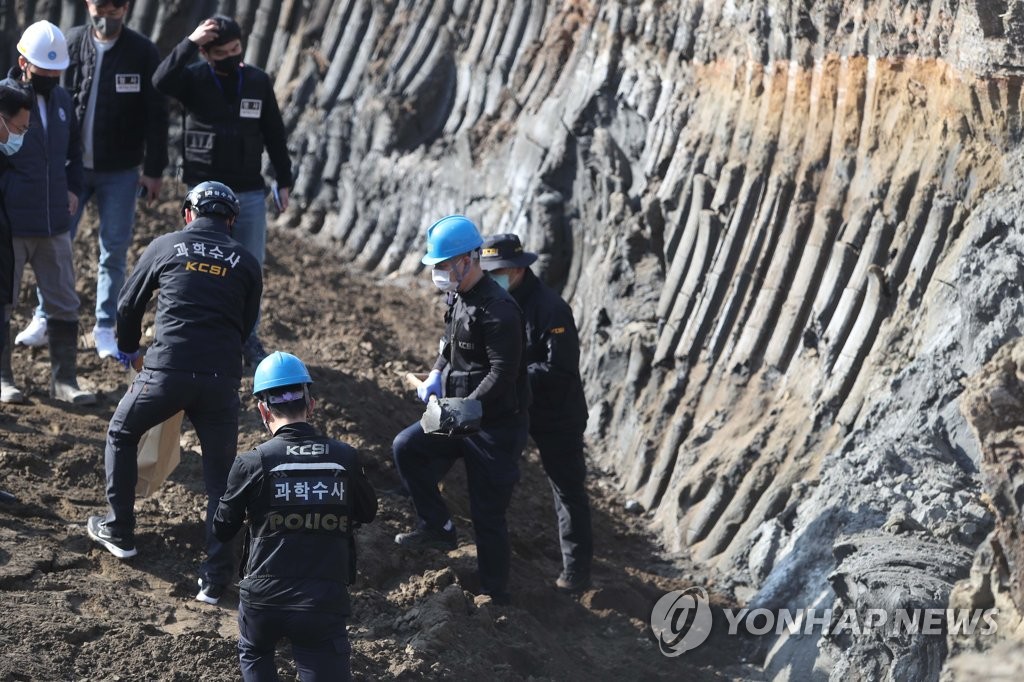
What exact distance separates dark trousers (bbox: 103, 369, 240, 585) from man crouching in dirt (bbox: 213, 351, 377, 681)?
1018 mm

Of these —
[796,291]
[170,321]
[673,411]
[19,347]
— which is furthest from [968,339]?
[19,347]

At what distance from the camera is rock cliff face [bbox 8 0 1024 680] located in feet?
22.7

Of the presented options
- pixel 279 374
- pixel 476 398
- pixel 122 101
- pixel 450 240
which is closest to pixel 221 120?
pixel 122 101

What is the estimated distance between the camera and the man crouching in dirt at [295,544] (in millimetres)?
4875

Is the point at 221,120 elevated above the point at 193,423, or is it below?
above

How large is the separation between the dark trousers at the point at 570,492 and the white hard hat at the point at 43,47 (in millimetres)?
3485

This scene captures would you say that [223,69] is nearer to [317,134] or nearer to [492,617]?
[492,617]

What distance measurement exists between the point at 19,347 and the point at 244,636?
429 cm

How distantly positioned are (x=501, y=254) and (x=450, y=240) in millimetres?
815

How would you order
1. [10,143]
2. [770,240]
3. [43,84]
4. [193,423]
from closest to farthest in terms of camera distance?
[193,423] < [10,143] < [43,84] < [770,240]

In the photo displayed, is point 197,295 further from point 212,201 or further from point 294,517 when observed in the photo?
point 294,517

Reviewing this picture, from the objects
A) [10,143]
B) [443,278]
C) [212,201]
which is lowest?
[443,278]

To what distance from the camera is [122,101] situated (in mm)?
7969

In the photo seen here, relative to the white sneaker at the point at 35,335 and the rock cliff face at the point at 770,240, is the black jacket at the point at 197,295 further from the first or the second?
the rock cliff face at the point at 770,240
